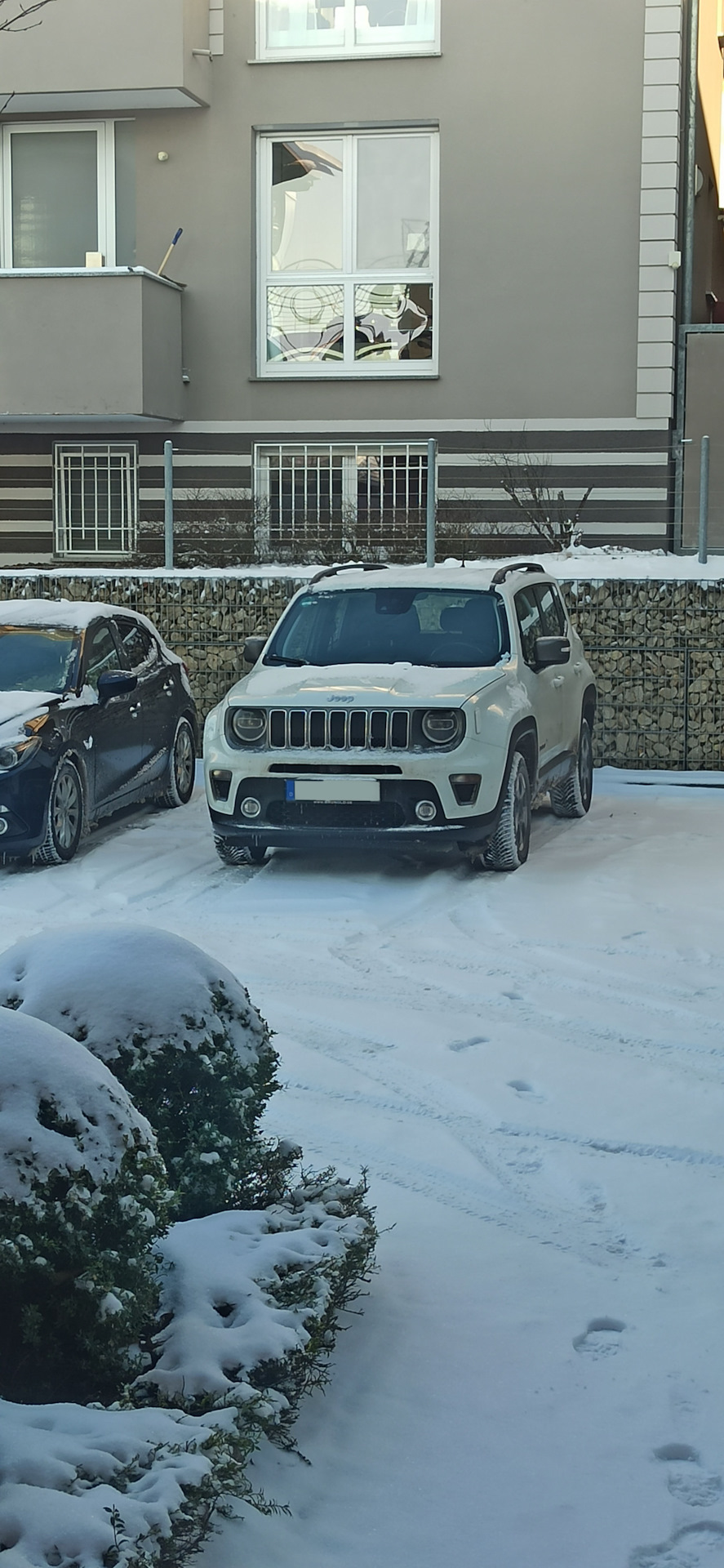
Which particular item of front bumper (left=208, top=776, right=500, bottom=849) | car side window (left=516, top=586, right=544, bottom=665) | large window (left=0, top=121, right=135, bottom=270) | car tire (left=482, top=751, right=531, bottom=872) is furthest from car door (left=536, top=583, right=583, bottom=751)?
large window (left=0, top=121, right=135, bottom=270)

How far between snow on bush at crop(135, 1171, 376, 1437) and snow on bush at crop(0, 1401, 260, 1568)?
6.2 inches

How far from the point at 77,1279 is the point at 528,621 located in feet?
26.8

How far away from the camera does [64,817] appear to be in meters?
10.1

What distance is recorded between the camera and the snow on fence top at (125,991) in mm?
3859

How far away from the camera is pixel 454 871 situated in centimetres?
989

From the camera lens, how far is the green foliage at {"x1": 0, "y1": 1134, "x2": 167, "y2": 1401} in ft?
9.87

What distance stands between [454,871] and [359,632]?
1662 mm

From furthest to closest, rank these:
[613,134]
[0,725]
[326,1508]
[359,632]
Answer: [613,134], [359,632], [0,725], [326,1508]

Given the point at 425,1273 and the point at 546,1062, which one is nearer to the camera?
the point at 425,1273

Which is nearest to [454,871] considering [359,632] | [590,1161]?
[359,632]

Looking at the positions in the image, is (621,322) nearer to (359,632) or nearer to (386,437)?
(386,437)

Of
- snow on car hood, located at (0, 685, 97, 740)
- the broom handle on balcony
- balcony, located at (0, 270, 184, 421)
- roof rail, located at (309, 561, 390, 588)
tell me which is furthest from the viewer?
the broom handle on balcony

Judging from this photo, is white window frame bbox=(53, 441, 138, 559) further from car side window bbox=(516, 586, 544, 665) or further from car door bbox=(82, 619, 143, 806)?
car side window bbox=(516, 586, 544, 665)

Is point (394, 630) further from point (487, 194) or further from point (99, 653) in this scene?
point (487, 194)
